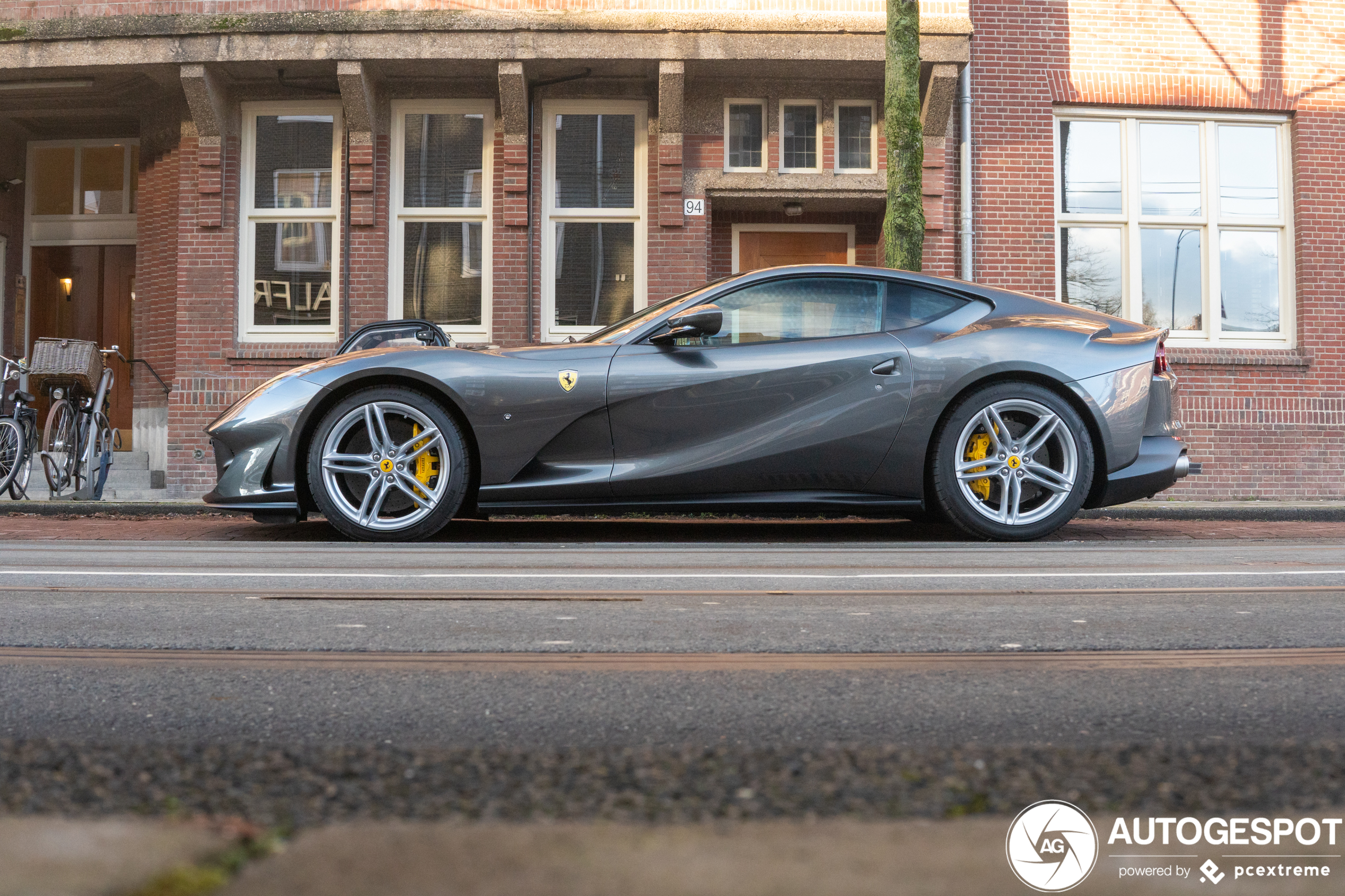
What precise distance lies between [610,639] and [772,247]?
1033cm

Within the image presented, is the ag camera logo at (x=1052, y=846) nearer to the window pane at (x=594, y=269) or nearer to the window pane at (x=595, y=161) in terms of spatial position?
the window pane at (x=594, y=269)

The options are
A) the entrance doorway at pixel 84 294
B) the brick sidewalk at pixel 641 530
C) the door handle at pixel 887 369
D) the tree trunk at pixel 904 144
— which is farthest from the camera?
the entrance doorway at pixel 84 294

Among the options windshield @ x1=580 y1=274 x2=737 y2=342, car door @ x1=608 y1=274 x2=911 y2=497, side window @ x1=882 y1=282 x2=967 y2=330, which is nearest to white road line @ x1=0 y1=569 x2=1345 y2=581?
car door @ x1=608 y1=274 x2=911 y2=497

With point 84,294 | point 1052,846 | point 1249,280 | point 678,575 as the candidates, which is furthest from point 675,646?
point 84,294

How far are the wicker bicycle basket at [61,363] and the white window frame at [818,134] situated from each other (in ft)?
21.4

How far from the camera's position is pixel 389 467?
5660mm

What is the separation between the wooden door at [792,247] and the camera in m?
12.9

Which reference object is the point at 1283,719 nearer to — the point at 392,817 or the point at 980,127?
the point at 392,817

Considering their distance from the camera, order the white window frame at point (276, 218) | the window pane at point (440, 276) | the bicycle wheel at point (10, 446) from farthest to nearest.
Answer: the window pane at point (440, 276)
the white window frame at point (276, 218)
the bicycle wheel at point (10, 446)

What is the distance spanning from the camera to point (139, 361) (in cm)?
1251

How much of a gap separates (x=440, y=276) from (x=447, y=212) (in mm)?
648

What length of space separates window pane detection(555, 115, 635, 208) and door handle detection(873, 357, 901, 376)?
23.3ft

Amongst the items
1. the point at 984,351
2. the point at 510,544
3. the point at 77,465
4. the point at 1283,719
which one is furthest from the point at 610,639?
the point at 77,465

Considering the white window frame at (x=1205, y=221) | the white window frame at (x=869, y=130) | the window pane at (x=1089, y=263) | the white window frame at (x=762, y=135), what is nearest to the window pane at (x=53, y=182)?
the white window frame at (x=762, y=135)
